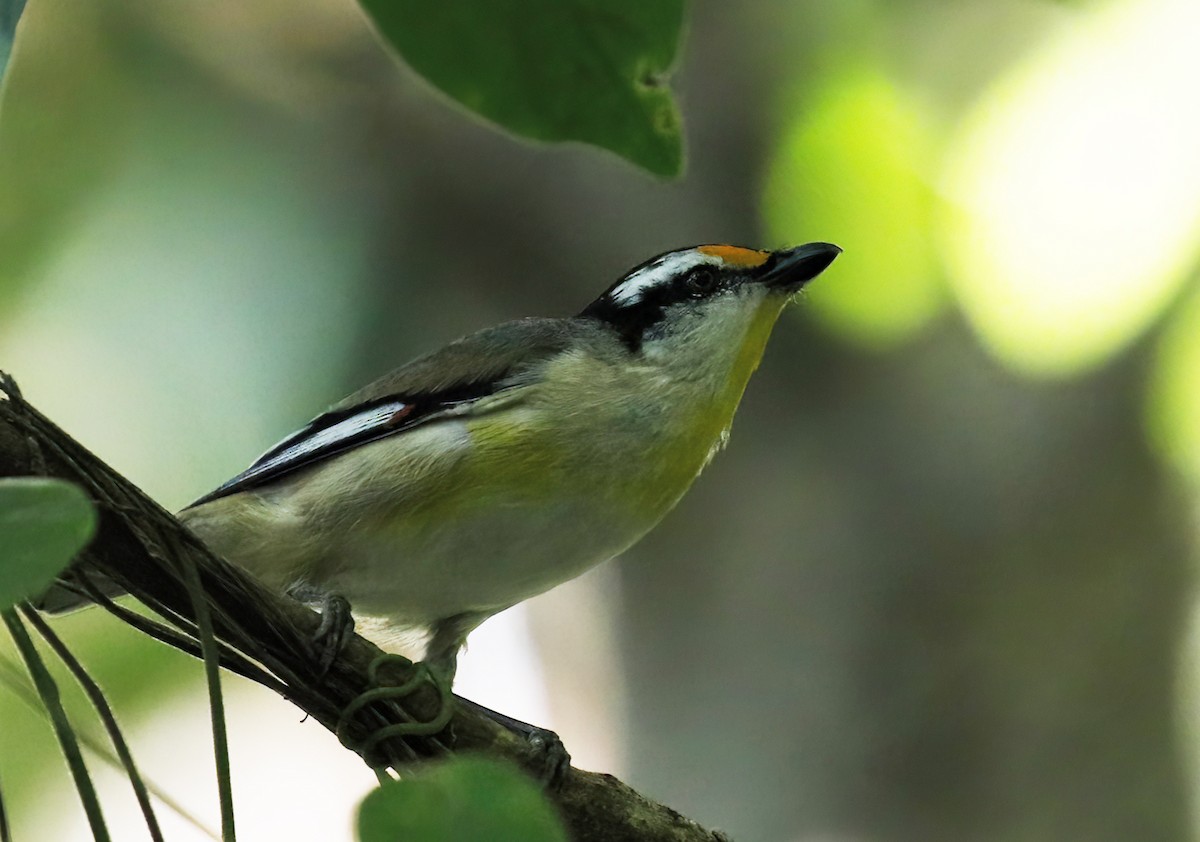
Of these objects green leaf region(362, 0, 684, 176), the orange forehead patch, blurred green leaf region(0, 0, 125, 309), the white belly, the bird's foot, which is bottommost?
the bird's foot

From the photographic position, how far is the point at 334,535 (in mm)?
2316

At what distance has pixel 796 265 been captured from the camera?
108 inches

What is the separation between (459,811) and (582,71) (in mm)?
618

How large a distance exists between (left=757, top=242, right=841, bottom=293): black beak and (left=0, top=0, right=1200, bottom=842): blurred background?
1506 millimetres

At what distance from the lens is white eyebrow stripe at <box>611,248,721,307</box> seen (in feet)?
9.62

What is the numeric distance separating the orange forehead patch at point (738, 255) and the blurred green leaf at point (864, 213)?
54.3 inches

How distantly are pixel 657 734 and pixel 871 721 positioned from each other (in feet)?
2.44

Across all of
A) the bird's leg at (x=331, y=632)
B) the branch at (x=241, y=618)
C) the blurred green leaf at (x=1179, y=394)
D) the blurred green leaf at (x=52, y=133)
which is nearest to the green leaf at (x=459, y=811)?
the branch at (x=241, y=618)

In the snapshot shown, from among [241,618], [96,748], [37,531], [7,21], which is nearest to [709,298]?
[241,618]

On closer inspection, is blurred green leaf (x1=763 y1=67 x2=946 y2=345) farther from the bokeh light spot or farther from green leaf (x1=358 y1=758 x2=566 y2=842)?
green leaf (x1=358 y1=758 x2=566 y2=842)

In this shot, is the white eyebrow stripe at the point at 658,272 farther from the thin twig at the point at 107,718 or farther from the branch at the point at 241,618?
the thin twig at the point at 107,718

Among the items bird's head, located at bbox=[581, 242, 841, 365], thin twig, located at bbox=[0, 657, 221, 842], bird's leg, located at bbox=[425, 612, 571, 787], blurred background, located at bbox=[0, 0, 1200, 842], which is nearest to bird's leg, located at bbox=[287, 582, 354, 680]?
bird's leg, located at bbox=[425, 612, 571, 787]

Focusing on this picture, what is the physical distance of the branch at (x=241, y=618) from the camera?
50.6 inches

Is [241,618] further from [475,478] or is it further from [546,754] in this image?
[475,478]
